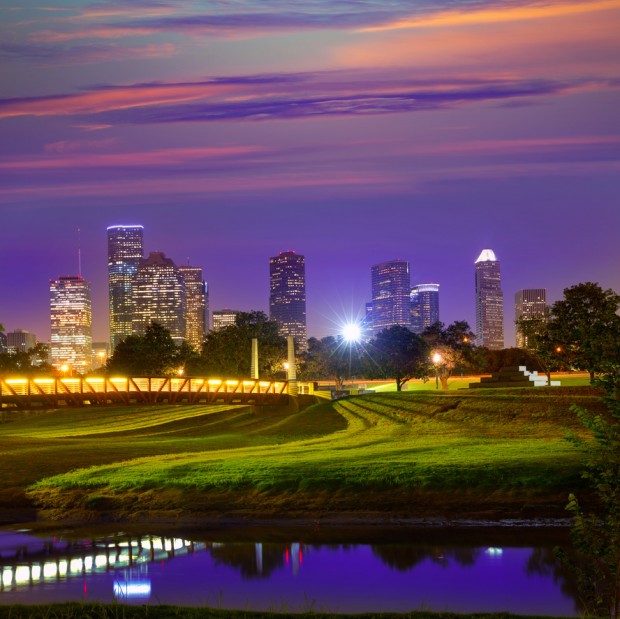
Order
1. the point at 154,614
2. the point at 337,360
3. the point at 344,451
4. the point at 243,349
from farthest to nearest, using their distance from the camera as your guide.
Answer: the point at 337,360
the point at 243,349
the point at 344,451
the point at 154,614

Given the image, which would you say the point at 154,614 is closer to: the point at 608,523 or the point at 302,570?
the point at 608,523

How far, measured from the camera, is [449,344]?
117 meters

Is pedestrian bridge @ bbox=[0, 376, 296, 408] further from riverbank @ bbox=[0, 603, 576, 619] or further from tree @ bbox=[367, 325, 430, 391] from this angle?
riverbank @ bbox=[0, 603, 576, 619]

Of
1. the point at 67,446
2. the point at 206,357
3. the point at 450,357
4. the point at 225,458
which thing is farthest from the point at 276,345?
the point at 225,458

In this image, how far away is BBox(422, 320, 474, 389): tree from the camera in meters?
116

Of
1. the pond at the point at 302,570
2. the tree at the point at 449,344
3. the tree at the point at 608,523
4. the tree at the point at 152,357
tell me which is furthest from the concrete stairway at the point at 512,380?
the tree at the point at 152,357

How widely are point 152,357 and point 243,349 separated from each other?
854 inches

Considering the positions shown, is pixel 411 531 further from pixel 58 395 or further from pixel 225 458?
pixel 58 395

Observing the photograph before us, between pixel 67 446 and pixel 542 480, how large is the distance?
28.3m

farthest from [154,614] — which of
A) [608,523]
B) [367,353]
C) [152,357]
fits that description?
[152,357]

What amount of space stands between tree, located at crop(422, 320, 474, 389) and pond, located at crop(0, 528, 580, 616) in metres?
87.0

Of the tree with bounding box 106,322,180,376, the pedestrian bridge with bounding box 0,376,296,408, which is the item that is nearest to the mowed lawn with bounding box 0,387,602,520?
the pedestrian bridge with bounding box 0,376,296,408

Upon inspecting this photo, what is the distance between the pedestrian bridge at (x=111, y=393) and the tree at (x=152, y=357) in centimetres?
6434

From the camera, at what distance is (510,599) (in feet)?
68.9
